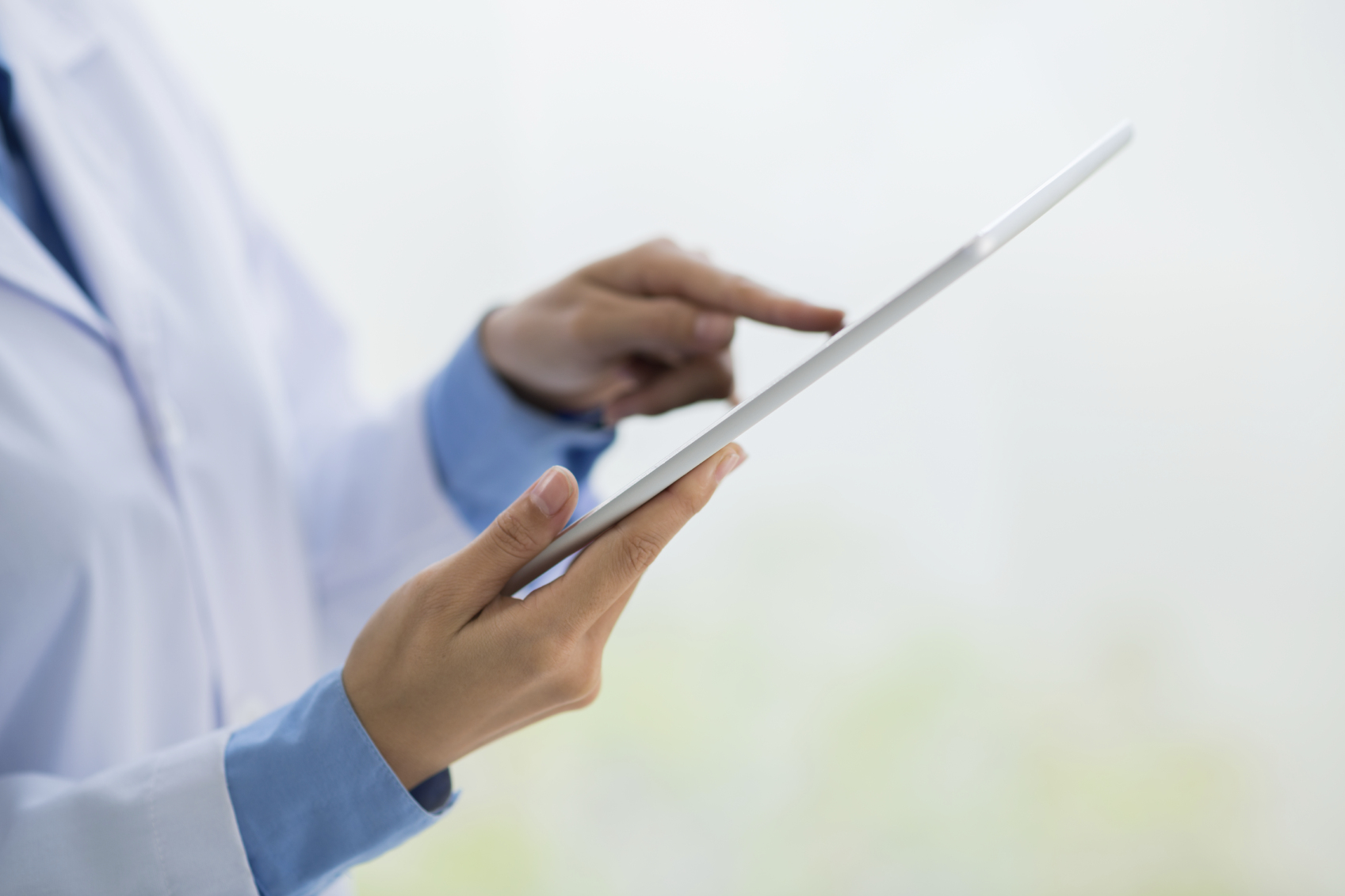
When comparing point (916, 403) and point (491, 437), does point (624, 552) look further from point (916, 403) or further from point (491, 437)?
point (916, 403)

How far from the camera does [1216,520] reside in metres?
0.60

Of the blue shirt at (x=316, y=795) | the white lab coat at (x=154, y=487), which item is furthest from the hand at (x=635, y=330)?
the blue shirt at (x=316, y=795)

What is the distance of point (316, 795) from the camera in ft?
1.10

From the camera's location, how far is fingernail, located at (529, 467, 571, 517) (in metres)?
0.29

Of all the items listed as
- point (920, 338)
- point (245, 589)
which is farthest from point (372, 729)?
point (920, 338)

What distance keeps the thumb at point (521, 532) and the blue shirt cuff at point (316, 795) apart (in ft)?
0.30

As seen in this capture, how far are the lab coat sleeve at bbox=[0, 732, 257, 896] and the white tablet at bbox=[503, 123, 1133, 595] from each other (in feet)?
0.67

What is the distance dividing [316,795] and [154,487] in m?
0.22

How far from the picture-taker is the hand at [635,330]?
1.50 feet

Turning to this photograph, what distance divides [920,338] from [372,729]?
57cm

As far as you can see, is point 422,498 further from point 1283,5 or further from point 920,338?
point 1283,5

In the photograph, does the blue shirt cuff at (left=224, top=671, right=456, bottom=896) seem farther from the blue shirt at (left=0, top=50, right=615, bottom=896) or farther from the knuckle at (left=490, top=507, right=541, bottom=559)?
the knuckle at (left=490, top=507, right=541, bottom=559)

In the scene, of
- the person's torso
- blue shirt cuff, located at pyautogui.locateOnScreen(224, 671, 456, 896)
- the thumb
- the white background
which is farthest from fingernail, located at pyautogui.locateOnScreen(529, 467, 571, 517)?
the white background

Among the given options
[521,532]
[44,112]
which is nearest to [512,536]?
[521,532]
